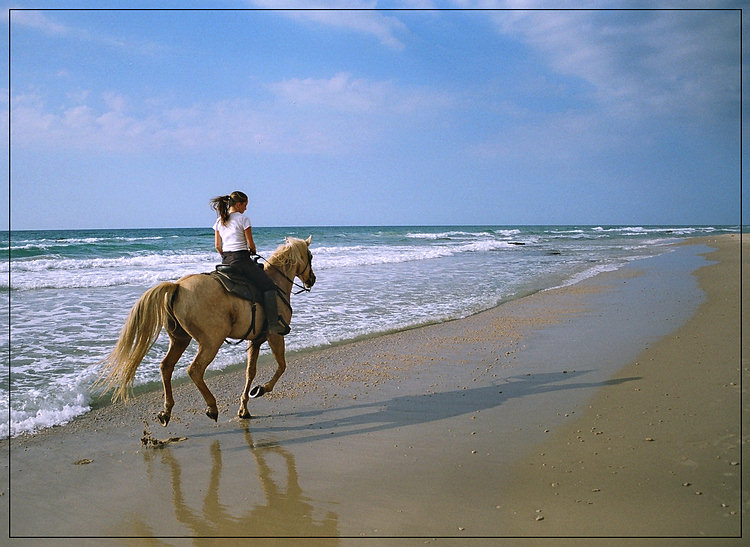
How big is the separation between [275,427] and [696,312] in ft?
28.0

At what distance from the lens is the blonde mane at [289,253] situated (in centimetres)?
585

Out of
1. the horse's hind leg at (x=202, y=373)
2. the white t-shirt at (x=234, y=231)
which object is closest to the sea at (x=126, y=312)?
the horse's hind leg at (x=202, y=373)

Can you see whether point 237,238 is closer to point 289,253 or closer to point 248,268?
point 248,268

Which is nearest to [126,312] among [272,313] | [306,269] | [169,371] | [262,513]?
[306,269]

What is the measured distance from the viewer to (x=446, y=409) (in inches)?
209

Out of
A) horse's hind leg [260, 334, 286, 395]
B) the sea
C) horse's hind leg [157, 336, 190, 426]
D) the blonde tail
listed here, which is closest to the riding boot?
horse's hind leg [260, 334, 286, 395]

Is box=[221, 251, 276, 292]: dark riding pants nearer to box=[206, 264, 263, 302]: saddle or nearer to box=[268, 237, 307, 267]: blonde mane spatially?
box=[206, 264, 263, 302]: saddle

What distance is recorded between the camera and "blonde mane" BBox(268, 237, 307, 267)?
5.85m

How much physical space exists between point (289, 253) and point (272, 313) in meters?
0.85

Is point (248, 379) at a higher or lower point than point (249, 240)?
lower

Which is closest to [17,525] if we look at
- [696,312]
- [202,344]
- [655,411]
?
[202,344]

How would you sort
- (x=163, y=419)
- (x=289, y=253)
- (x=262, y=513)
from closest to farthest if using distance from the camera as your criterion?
(x=262, y=513), (x=163, y=419), (x=289, y=253)

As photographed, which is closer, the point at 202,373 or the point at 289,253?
the point at 202,373

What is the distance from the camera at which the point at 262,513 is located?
335cm
